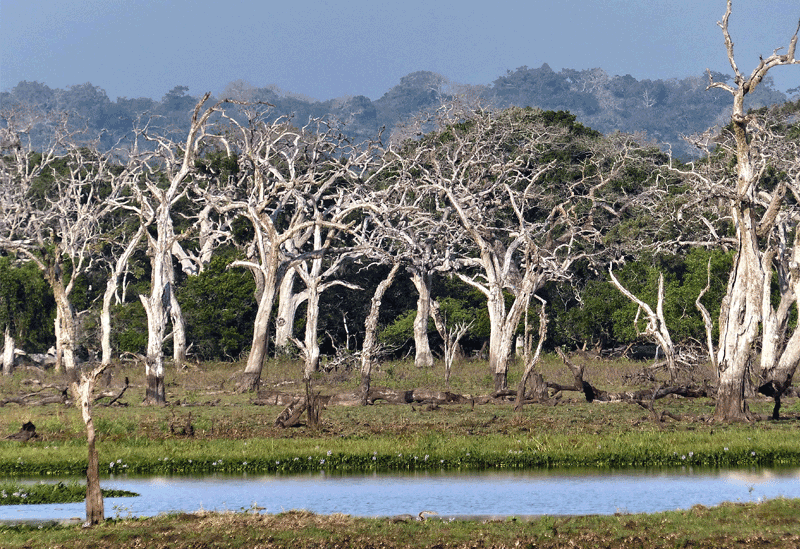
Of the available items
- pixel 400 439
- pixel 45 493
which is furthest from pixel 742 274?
pixel 45 493

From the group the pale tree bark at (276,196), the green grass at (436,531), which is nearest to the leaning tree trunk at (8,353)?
the pale tree bark at (276,196)

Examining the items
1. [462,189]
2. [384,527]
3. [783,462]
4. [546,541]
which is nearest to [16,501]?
[384,527]

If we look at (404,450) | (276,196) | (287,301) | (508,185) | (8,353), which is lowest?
(404,450)

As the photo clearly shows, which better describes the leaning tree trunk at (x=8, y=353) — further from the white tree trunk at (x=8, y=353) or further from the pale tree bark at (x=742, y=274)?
the pale tree bark at (x=742, y=274)

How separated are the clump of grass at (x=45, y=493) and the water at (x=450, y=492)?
1.08 ft

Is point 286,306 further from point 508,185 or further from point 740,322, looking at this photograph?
point 740,322

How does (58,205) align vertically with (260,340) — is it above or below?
above

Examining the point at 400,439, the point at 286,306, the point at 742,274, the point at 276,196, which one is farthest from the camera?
the point at 286,306

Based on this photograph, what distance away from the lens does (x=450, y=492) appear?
16.7 m

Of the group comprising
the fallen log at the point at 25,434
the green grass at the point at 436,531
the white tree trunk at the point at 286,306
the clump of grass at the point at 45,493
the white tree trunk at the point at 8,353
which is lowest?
the clump of grass at the point at 45,493

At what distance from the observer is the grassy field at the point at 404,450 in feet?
41.8

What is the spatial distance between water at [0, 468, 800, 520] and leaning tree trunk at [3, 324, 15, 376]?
33.4 m

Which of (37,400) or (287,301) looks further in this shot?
(287,301)

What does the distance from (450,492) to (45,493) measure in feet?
22.9
